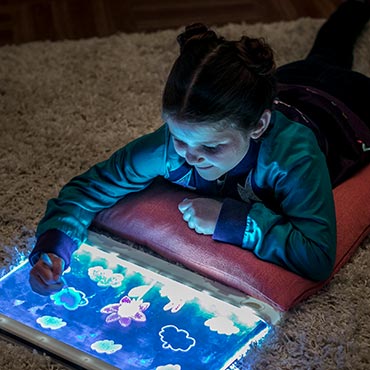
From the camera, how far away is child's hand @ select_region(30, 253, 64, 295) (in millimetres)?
1259

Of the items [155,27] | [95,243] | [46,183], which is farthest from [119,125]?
[155,27]

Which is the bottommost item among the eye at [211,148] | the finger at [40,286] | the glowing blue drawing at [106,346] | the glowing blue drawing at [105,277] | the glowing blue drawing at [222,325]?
the glowing blue drawing at [222,325]

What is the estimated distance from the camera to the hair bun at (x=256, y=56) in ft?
3.85

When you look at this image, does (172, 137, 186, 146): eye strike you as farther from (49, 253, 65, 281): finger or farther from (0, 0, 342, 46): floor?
(0, 0, 342, 46): floor

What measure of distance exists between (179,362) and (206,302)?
5.3 inches

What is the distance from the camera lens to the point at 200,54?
118 centimetres

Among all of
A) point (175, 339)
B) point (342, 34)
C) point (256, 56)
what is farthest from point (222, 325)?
point (342, 34)

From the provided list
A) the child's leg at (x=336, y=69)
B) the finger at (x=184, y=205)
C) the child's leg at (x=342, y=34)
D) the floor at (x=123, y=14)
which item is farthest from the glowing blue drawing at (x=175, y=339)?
the floor at (x=123, y=14)

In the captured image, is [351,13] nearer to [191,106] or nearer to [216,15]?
[216,15]

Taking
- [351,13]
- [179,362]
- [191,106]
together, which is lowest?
[179,362]

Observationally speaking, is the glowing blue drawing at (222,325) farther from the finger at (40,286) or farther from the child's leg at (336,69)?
the child's leg at (336,69)

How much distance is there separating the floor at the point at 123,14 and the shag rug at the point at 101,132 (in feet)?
0.38

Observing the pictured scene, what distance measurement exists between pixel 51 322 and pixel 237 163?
1.30 feet

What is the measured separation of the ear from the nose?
0.09 m
